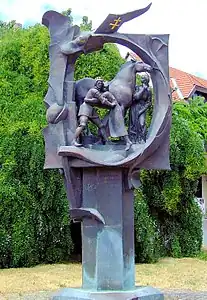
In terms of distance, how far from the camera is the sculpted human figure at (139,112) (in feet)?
28.7

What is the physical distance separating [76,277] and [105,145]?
586 cm

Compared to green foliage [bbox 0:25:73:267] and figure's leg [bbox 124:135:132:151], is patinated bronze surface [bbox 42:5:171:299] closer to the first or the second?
figure's leg [bbox 124:135:132:151]

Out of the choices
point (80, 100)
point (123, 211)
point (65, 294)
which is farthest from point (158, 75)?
point (65, 294)

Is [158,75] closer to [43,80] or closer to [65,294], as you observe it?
[65,294]

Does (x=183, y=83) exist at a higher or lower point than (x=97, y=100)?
higher

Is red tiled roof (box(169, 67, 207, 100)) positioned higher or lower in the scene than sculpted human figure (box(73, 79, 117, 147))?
higher

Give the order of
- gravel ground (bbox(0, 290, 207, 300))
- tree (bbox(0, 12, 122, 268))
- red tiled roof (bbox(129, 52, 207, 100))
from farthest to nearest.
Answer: red tiled roof (bbox(129, 52, 207, 100)) < tree (bbox(0, 12, 122, 268)) < gravel ground (bbox(0, 290, 207, 300))

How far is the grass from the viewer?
12.6 metres

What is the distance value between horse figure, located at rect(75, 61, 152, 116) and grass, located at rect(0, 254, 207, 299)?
15.8 ft

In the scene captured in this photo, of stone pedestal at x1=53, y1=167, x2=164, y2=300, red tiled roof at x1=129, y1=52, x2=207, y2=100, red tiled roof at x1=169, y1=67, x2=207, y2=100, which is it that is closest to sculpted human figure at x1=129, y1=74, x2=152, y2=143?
stone pedestal at x1=53, y1=167, x2=164, y2=300

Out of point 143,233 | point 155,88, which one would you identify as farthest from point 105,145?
point 143,233

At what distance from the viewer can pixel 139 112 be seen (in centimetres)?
878

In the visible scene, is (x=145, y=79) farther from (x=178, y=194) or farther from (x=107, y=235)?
(x=178, y=194)

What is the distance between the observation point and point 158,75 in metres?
8.76
